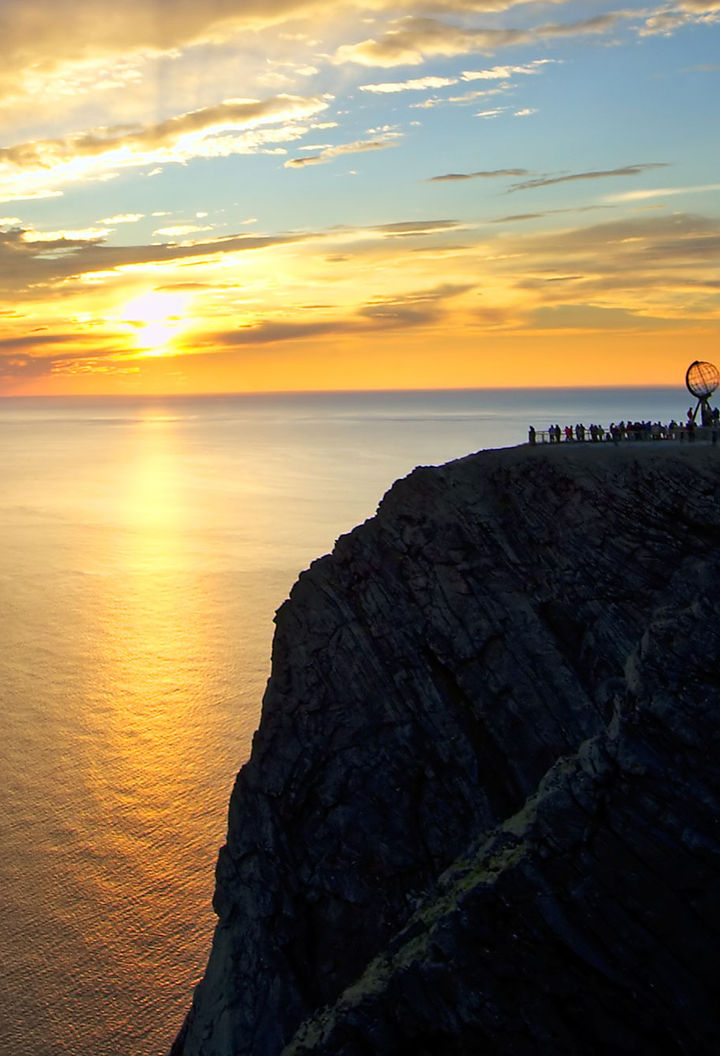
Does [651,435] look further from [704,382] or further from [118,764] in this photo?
[118,764]

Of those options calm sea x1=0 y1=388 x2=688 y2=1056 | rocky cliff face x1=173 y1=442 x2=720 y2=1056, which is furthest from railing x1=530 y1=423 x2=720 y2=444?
calm sea x1=0 y1=388 x2=688 y2=1056

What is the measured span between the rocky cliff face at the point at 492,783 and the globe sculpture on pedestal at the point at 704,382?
12815 mm

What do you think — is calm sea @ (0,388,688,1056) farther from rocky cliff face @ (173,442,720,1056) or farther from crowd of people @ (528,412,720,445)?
crowd of people @ (528,412,720,445)

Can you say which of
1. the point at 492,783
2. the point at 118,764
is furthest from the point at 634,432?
the point at 118,764

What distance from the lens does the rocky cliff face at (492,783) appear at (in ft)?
71.5

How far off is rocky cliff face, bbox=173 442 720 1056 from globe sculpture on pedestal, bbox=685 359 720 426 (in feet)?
42.0

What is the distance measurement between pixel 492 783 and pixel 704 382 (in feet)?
79.0

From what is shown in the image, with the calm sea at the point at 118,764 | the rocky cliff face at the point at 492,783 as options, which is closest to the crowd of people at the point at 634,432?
the rocky cliff face at the point at 492,783

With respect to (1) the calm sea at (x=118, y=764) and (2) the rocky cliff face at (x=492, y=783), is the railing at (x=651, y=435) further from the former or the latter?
(1) the calm sea at (x=118, y=764)

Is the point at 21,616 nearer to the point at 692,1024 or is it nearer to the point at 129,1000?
the point at 129,1000

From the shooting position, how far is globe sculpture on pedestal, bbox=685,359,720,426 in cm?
4347

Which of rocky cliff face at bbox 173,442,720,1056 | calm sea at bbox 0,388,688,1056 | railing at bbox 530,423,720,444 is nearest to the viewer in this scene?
rocky cliff face at bbox 173,442,720,1056

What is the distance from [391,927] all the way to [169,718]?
175 feet

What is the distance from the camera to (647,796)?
859 inches
